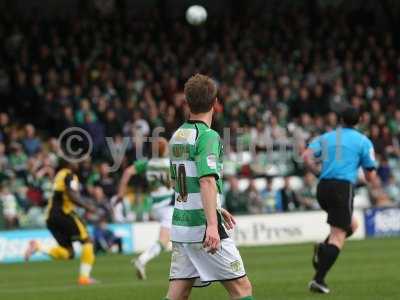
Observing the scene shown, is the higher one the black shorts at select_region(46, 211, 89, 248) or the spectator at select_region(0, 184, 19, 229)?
the black shorts at select_region(46, 211, 89, 248)

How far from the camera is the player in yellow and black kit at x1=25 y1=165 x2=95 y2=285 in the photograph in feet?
50.0

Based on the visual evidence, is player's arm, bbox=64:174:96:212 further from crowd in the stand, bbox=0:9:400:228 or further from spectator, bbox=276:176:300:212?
spectator, bbox=276:176:300:212

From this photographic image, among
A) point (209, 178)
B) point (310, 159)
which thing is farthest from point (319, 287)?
point (209, 178)

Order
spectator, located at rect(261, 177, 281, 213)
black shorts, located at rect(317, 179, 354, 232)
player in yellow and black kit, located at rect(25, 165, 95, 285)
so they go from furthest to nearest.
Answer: spectator, located at rect(261, 177, 281, 213), player in yellow and black kit, located at rect(25, 165, 95, 285), black shorts, located at rect(317, 179, 354, 232)

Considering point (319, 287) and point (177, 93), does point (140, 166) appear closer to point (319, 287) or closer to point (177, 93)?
point (319, 287)

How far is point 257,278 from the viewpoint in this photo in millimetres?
15055

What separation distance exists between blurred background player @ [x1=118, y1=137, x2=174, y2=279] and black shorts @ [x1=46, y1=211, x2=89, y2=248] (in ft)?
2.96

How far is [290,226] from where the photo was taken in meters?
26.0

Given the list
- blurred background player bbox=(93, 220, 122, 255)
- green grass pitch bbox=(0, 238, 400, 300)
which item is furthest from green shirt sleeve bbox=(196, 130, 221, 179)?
blurred background player bbox=(93, 220, 122, 255)

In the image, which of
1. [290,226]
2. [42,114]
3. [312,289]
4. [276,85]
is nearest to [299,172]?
[290,226]

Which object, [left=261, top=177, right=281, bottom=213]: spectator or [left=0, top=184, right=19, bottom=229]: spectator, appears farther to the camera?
[left=261, top=177, right=281, bottom=213]: spectator

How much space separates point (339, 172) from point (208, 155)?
5.06m

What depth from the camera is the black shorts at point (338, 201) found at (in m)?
12.2

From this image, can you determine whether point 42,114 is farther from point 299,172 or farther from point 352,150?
point 352,150
